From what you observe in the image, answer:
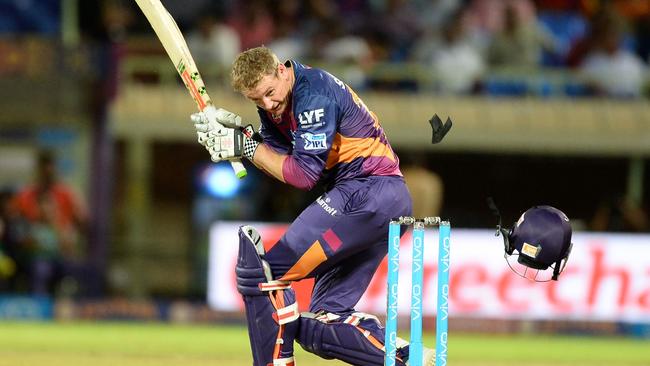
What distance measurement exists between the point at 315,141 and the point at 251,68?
1.49 feet

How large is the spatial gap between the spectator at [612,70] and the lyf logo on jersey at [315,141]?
8181 mm

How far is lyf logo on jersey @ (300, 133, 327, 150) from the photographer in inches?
232

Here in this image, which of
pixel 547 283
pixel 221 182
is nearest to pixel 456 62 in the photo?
pixel 221 182

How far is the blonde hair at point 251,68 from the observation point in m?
5.84

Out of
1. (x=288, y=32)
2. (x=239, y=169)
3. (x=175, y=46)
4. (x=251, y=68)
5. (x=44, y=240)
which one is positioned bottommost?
(x=44, y=240)

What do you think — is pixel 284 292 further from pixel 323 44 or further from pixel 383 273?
pixel 323 44

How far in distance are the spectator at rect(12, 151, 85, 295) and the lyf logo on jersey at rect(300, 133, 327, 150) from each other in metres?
6.65

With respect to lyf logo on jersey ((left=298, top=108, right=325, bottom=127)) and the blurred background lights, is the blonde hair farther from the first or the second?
the blurred background lights

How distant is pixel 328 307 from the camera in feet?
20.6

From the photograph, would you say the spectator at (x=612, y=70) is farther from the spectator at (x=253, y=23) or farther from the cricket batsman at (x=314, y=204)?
the cricket batsman at (x=314, y=204)

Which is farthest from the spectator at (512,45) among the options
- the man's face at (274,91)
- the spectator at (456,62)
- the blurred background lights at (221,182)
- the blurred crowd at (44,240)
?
the man's face at (274,91)

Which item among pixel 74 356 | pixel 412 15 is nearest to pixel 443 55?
pixel 412 15

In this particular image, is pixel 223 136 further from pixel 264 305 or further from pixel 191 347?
pixel 191 347

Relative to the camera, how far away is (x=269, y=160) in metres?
6.04
